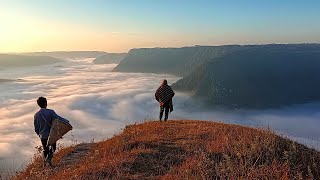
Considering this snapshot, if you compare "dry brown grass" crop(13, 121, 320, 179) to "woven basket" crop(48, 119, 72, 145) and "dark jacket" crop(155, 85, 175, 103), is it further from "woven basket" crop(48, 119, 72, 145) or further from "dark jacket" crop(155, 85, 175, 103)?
"dark jacket" crop(155, 85, 175, 103)

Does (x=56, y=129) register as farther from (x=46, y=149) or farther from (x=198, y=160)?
(x=198, y=160)

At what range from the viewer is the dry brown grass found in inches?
362

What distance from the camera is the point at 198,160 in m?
10.8

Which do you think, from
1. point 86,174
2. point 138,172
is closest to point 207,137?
point 138,172

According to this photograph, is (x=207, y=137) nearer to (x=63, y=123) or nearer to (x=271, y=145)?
(x=271, y=145)

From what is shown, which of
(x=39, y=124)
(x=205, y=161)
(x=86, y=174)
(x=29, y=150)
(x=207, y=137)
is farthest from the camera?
(x=29, y=150)

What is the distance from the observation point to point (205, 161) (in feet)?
32.7

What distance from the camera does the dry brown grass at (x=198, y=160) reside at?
9.20 metres

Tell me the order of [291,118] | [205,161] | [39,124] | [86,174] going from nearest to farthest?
1. [205,161]
2. [86,174]
3. [39,124]
4. [291,118]

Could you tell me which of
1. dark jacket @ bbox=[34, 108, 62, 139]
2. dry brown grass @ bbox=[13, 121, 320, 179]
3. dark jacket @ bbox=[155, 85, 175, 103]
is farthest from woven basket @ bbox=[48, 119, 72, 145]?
dark jacket @ bbox=[155, 85, 175, 103]

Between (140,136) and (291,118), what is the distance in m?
176

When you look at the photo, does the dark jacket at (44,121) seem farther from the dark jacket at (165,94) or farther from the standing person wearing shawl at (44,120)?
the dark jacket at (165,94)

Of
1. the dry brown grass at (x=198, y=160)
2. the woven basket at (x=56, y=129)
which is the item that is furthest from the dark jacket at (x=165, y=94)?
the woven basket at (x=56, y=129)

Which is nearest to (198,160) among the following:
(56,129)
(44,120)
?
(56,129)
